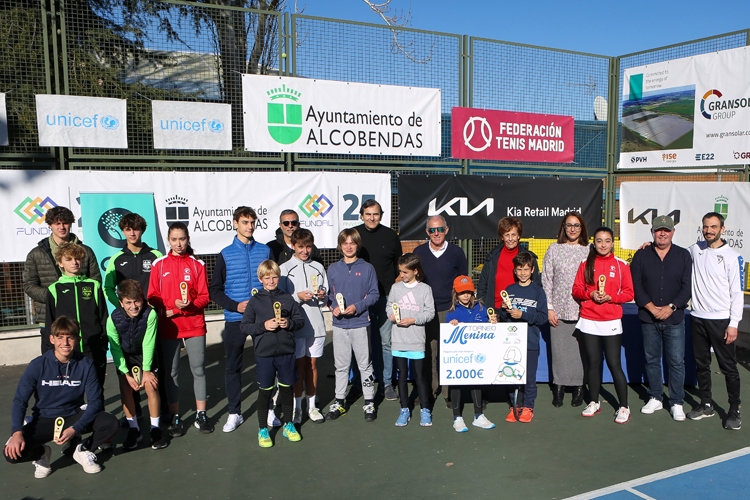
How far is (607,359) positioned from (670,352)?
0.65 meters

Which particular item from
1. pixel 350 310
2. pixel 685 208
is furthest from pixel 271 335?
pixel 685 208

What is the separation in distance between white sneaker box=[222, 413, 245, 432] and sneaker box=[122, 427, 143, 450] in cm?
72

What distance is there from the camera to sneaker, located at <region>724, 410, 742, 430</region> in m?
4.98

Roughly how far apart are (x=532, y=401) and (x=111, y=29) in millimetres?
6774

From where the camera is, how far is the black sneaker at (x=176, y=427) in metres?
4.95

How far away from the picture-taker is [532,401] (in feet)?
17.4

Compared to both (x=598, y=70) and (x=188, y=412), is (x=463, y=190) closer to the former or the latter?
(x=598, y=70)

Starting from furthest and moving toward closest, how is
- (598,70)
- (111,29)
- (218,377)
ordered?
(598,70), (111,29), (218,377)

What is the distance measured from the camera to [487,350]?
515cm

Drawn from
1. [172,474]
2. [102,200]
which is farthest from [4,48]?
[172,474]

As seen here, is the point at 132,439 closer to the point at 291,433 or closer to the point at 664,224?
the point at 291,433

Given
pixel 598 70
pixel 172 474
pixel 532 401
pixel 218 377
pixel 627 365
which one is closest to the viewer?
pixel 172 474

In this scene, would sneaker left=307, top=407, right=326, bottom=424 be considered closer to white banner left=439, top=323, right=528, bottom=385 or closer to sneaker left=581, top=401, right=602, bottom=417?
white banner left=439, top=323, right=528, bottom=385

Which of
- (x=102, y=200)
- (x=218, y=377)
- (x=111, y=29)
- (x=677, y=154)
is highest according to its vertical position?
(x=111, y=29)
